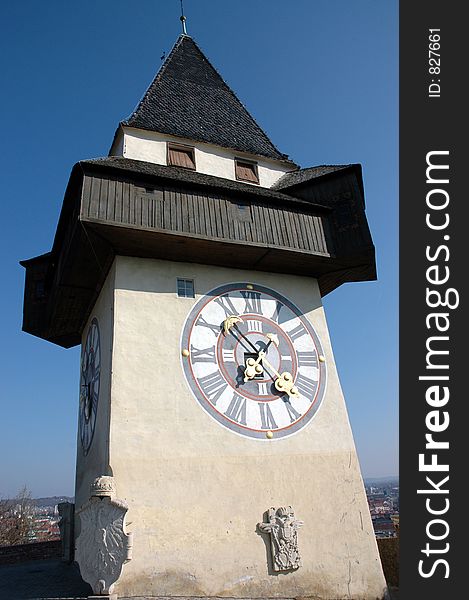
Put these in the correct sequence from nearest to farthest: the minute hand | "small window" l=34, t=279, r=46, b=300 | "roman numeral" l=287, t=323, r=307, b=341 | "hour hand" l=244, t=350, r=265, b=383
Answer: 1. "hour hand" l=244, t=350, r=265, b=383
2. the minute hand
3. "roman numeral" l=287, t=323, r=307, b=341
4. "small window" l=34, t=279, r=46, b=300

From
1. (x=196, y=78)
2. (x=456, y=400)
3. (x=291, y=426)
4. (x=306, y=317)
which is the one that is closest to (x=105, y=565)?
(x=291, y=426)

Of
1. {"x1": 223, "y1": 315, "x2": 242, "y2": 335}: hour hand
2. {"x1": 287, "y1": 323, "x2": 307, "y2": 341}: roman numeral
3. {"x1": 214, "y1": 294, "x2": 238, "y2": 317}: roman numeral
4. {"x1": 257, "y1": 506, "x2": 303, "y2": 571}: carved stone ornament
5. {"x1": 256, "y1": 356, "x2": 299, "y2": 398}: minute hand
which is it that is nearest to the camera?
{"x1": 257, "y1": 506, "x2": 303, "y2": 571}: carved stone ornament

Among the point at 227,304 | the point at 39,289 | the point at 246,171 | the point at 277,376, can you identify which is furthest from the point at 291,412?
the point at 39,289

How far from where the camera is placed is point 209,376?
7.66m

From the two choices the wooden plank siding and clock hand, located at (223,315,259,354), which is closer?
the wooden plank siding

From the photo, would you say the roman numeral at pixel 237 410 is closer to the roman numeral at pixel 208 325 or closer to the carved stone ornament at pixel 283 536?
the roman numeral at pixel 208 325

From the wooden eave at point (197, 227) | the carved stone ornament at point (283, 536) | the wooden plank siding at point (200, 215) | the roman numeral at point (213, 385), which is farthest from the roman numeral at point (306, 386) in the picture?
the wooden plank siding at point (200, 215)

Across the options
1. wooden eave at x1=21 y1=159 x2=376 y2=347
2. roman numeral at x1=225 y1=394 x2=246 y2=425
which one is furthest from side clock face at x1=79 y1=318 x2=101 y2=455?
roman numeral at x1=225 y1=394 x2=246 y2=425

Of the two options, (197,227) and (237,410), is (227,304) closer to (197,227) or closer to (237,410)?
(197,227)

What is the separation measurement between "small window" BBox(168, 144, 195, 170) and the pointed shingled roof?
254 mm

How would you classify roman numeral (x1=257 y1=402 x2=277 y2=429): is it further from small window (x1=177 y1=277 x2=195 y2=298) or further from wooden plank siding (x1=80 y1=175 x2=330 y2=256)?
wooden plank siding (x1=80 y1=175 x2=330 y2=256)

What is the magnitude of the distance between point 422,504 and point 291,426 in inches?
105

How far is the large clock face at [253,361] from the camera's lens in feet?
24.9

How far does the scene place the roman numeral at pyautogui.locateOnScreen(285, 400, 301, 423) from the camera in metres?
7.88
